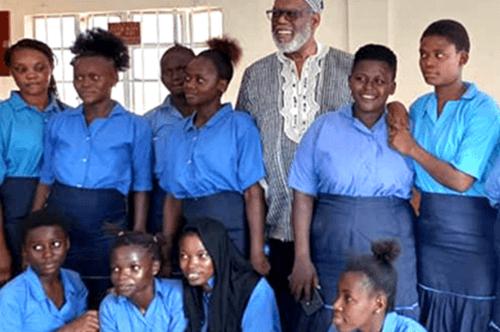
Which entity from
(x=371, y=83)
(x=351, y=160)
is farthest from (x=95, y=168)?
(x=371, y=83)

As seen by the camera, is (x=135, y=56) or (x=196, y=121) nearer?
(x=196, y=121)

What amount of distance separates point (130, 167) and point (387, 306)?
139 centimetres

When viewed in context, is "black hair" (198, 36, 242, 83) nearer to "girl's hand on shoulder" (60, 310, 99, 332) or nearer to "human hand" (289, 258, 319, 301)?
"human hand" (289, 258, 319, 301)

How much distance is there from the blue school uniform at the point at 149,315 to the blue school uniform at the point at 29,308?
29 cm

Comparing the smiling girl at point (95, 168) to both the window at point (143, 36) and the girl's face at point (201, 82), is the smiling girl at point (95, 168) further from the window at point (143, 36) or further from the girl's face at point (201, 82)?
the window at point (143, 36)

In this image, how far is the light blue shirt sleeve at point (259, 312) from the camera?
10.3 ft

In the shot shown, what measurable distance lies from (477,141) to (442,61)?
1.06 ft

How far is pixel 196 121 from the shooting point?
3.49m

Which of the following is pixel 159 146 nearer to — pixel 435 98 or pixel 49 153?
pixel 49 153

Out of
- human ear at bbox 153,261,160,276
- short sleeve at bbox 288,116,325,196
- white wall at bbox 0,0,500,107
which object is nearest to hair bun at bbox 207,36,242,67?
short sleeve at bbox 288,116,325,196

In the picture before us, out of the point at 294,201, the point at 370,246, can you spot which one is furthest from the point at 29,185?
the point at 370,246

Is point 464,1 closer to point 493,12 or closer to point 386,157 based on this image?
point 493,12

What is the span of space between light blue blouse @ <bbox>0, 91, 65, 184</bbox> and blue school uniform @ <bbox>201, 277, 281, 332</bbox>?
1108mm

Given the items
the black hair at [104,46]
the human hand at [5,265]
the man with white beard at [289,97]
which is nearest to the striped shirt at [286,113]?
the man with white beard at [289,97]
